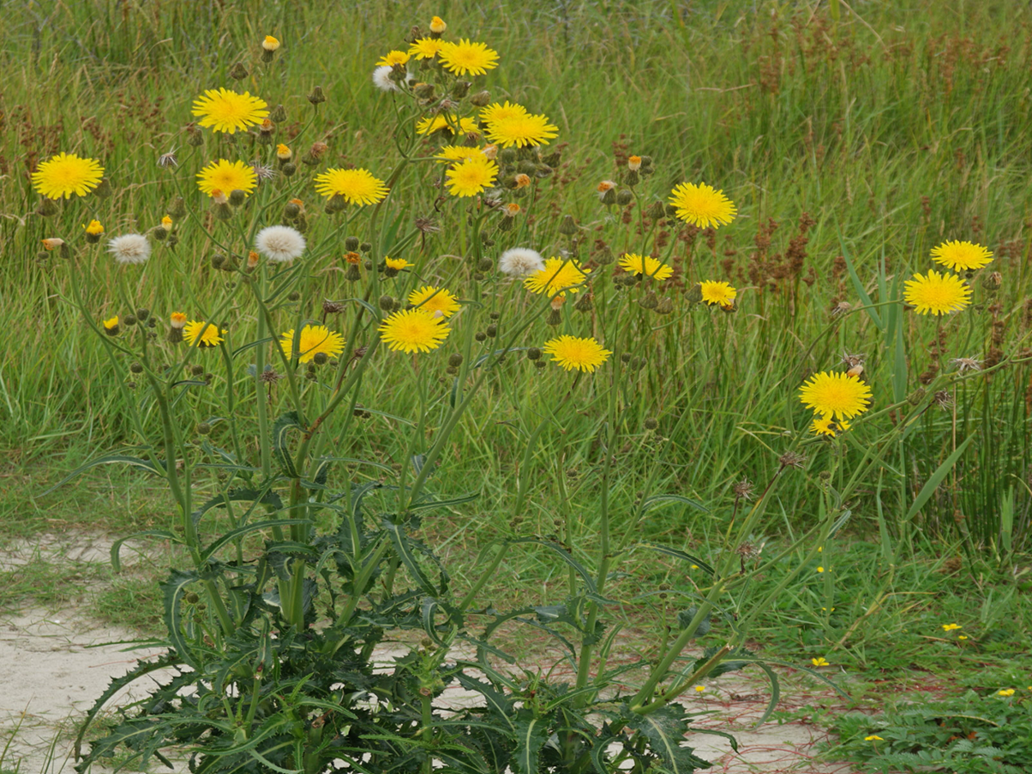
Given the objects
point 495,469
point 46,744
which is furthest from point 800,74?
point 46,744

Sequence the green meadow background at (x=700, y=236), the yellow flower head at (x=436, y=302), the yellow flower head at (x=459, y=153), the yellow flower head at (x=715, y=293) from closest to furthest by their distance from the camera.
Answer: the yellow flower head at (x=459, y=153) → the yellow flower head at (x=436, y=302) → the yellow flower head at (x=715, y=293) → the green meadow background at (x=700, y=236)

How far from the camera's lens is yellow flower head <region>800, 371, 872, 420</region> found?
172cm

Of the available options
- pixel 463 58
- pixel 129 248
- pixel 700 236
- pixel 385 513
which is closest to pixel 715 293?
pixel 463 58

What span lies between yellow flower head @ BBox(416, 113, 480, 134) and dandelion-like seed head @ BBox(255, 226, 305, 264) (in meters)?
0.26

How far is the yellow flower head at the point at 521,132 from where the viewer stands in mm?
1669

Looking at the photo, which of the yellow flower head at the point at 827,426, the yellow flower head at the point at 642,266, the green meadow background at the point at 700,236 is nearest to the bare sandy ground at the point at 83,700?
the green meadow background at the point at 700,236

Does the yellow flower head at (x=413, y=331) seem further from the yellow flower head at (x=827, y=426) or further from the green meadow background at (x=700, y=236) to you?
the yellow flower head at (x=827, y=426)

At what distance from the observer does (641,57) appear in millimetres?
6422

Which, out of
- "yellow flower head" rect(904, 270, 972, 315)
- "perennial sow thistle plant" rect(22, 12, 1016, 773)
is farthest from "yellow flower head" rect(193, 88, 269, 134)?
"yellow flower head" rect(904, 270, 972, 315)

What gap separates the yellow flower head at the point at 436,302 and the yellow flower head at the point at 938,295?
2.34 ft

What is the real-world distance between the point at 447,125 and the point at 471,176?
0.11 meters

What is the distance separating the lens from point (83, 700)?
2.41 meters

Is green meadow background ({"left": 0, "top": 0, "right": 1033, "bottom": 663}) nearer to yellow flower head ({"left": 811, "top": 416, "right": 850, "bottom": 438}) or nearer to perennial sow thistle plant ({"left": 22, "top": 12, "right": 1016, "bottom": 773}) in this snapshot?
yellow flower head ({"left": 811, "top": 416, "right": 850, "bottom": 438})

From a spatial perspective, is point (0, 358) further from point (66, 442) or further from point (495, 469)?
point (495, 469)
